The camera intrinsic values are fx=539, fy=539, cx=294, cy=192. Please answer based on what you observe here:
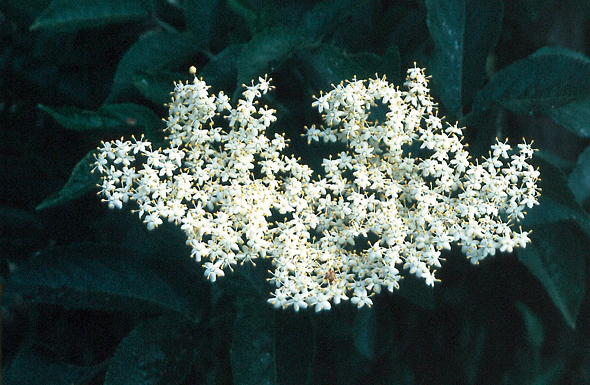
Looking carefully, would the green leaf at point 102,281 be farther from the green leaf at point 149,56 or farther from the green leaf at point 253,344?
the green leaf at point 149,56

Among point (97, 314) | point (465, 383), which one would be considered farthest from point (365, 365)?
point (97, 314)

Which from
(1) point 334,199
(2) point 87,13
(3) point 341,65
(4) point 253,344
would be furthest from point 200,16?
(4) point 253,344

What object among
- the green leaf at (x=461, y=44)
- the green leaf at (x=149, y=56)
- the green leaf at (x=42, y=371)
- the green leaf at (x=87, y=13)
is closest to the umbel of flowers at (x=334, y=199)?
the green leaf at (x=461, y=44)

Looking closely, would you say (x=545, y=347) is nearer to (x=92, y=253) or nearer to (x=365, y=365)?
(x=365, y=365)

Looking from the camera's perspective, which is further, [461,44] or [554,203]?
[461,44]

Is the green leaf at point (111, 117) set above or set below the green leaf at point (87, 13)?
below

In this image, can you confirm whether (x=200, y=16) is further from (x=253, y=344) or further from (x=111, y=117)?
(x=253, y=344)
